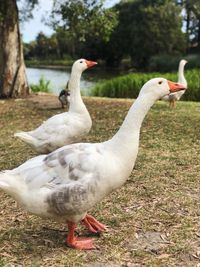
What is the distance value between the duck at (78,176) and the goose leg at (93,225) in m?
0.24

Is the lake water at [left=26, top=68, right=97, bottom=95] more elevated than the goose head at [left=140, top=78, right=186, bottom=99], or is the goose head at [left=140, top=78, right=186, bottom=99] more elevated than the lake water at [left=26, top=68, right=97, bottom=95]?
the goose head at [left=140, top=78, right=186, bottom=99]

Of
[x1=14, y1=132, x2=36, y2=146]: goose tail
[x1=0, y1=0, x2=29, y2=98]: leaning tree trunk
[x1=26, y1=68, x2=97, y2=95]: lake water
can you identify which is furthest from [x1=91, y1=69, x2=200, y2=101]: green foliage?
[x1=14, y1=132, x2=36, y2=146]: goose tail

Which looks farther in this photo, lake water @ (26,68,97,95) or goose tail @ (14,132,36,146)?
lake water @ (26,68,97,95)

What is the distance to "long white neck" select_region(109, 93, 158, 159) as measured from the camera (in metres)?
3.64

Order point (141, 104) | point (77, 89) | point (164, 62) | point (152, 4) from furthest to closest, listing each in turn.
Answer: point (152, 4) → point (164, 62) → point (77, 89) → point (141, 104)

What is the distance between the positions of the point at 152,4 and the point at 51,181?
Answer: 165ft

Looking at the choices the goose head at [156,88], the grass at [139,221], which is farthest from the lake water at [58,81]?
the goose head at [156,88]

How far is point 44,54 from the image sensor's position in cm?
8794

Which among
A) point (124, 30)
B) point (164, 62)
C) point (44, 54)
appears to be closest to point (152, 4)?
point (124, 30)

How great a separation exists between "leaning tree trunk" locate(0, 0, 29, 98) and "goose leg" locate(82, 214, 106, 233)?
31.6ft

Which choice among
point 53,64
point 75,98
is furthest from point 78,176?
point 53,64

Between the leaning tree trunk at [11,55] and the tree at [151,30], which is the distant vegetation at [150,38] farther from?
the leaning tree trunk at [11,55]

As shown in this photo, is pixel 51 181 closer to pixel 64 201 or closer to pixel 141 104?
pixel 64 201

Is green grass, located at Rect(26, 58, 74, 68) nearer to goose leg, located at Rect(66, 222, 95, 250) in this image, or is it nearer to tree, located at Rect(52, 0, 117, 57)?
tree, located at Rect(52, 0, 117, 57)
